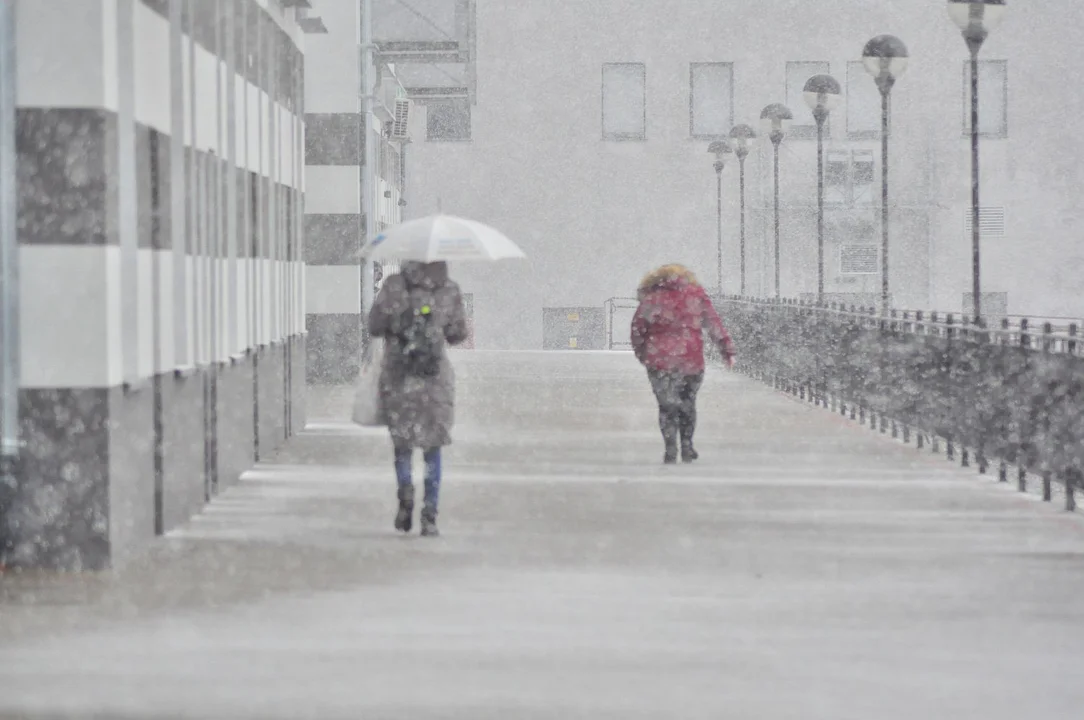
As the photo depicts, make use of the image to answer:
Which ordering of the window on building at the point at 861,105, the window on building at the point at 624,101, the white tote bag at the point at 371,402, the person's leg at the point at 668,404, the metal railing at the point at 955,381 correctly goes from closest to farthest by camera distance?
1. the white tote bag at the point at 371,402
2. the metal railing at the point at 955,381
3. the person's leg at the point at 668,404
4. the window on building at the point at 861,105
5. the window on building at the point at 624,101

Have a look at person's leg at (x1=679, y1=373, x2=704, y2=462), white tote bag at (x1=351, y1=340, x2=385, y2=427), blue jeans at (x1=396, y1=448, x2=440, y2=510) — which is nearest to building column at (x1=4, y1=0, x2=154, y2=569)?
white tote bag at (x1=351, y1=340, x2=385, y2=427)

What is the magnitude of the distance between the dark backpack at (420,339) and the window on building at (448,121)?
4559 cm

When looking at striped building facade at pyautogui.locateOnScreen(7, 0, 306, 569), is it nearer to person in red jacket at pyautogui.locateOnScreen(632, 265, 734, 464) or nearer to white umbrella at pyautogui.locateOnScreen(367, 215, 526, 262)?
white umbrella at pyautogui.locateOnScreen(367, 215, 526, 262)

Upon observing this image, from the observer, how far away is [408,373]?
12.8 m

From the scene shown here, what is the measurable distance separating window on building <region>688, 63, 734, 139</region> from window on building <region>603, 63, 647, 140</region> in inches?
48.6

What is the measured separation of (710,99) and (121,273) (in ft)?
153

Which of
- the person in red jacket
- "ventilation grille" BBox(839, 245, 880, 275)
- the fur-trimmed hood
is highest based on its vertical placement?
"ventilation grille" BBox(839, 245, 880, 275)

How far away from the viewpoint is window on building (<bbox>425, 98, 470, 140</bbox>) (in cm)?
5825

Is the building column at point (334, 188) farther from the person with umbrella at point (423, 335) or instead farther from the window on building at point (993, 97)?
the window on building at point (993, 97)

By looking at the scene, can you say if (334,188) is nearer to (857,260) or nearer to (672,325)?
(672,325)

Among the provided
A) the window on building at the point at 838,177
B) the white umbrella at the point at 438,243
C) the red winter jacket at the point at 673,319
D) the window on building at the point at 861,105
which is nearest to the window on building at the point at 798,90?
the window on building at the point at 861,105

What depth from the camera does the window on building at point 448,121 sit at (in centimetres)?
5825

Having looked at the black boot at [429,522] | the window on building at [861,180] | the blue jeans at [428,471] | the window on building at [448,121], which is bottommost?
the black boot at [429,522]

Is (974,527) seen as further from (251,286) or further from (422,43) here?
(422,43)
